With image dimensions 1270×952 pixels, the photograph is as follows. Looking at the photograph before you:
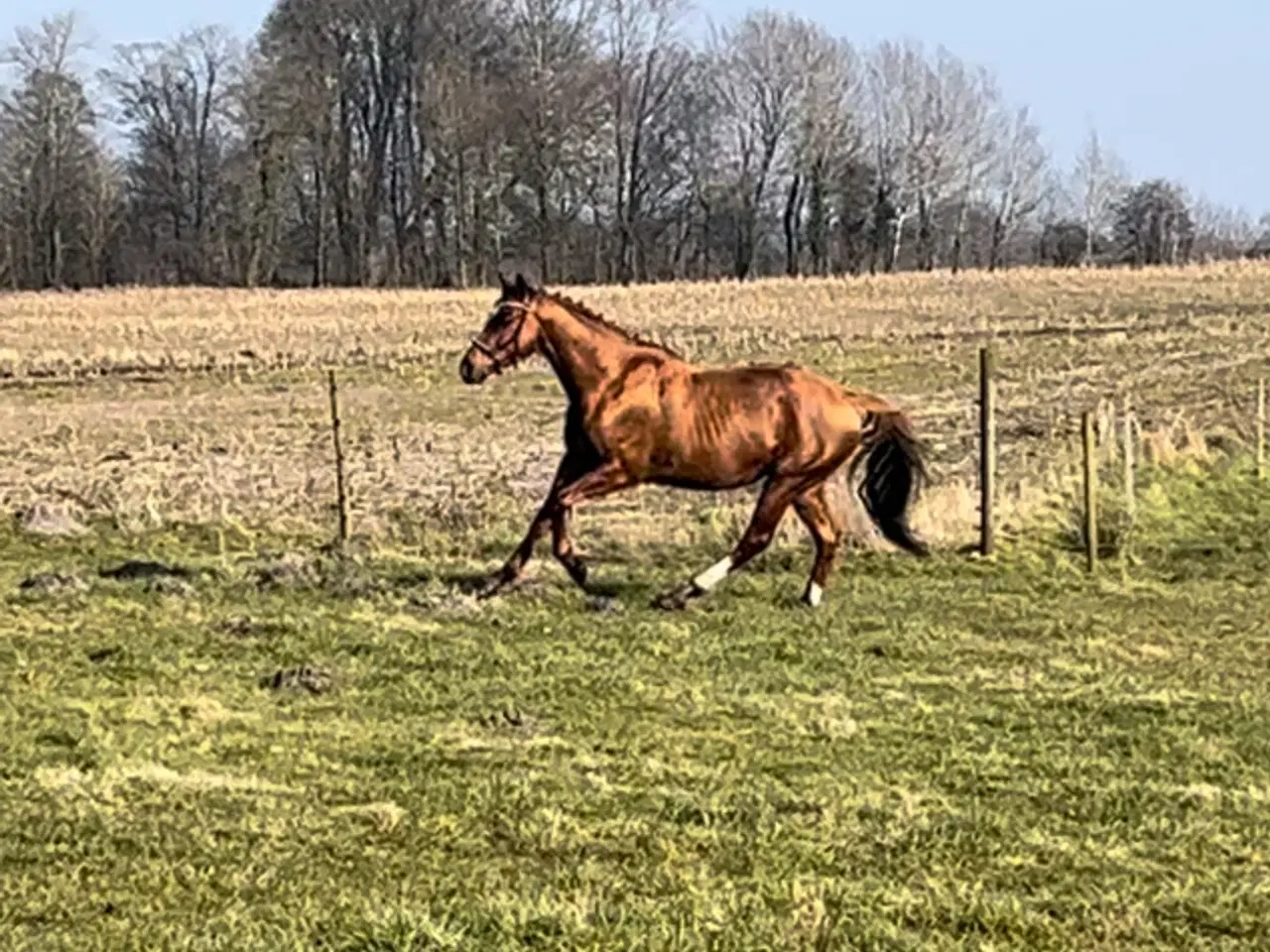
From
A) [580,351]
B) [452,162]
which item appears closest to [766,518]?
[580,351]

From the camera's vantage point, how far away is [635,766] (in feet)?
25.2

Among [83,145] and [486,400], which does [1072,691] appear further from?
[83,145]

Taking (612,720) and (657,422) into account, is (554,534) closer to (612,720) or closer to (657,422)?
(657,422)

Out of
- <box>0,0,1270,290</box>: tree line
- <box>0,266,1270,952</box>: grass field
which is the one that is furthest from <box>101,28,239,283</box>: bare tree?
→ <box>0,266,1270,952</box>: grass field

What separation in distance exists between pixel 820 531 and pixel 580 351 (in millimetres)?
2002

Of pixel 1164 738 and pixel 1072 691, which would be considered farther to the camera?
pixel 1072 691

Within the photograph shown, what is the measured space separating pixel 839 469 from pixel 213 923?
825 centimetres

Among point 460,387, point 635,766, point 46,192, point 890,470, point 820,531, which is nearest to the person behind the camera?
point 635,766

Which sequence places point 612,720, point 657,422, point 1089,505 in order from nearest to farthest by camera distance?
1. point 612,720
2. point 657,422
3. point 1089,505

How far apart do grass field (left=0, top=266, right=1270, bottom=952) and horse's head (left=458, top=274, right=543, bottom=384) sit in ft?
5.04

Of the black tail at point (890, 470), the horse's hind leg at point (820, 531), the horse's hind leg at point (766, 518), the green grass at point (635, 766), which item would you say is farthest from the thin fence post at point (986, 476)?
the horse's hind leg at point (766, 518)

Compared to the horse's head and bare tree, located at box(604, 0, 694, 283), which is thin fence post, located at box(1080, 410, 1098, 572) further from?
bare tree, located at box(604, 0, 694, 283)

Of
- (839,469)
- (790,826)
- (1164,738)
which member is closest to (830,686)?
(1164,738)

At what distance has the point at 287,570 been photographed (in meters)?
13.1
